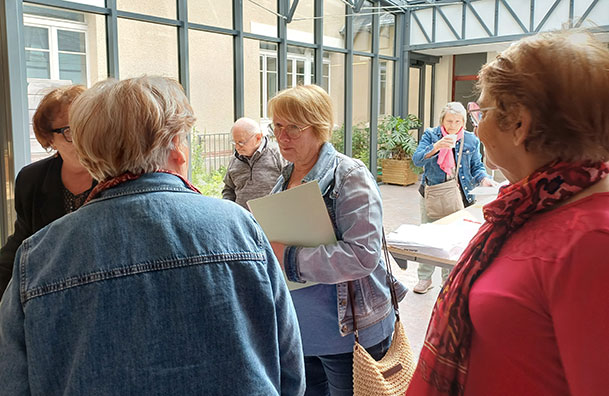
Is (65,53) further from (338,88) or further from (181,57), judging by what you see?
(338,88)

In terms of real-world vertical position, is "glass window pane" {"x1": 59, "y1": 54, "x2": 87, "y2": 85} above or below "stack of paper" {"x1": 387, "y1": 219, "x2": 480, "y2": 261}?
above

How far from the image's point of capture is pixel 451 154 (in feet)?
13.3

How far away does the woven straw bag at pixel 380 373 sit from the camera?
165 cm

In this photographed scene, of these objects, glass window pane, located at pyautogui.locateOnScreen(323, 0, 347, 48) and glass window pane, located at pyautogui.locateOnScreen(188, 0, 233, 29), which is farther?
glass window pane, located at pyautogui.locateOnScreen(323, 0, 347, 48)

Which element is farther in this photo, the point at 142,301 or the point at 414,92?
the point at 414,92

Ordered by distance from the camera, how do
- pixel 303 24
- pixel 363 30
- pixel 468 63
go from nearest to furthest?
pixel 303 24 → pixel 363 30 → pixel 468 63

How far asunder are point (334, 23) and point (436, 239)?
7044mm

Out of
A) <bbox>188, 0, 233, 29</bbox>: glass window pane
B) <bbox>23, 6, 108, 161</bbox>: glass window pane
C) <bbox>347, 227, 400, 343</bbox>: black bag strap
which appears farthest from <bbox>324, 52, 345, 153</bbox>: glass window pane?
<bbox>347, 227, 400, 343</bbox>: black bag strap

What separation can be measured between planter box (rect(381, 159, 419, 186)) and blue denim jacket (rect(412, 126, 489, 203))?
21.1 feet

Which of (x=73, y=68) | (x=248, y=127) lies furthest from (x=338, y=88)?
(x=248, y=127)

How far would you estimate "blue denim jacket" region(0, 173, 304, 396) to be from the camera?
893 millimetres

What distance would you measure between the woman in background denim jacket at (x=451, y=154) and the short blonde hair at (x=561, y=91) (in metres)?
2.99

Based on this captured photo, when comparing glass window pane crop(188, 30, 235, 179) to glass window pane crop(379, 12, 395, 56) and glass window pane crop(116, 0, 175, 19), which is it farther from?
glass window pane crop(379, 12, 395, 56)

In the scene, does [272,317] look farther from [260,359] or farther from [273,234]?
[273,234]
